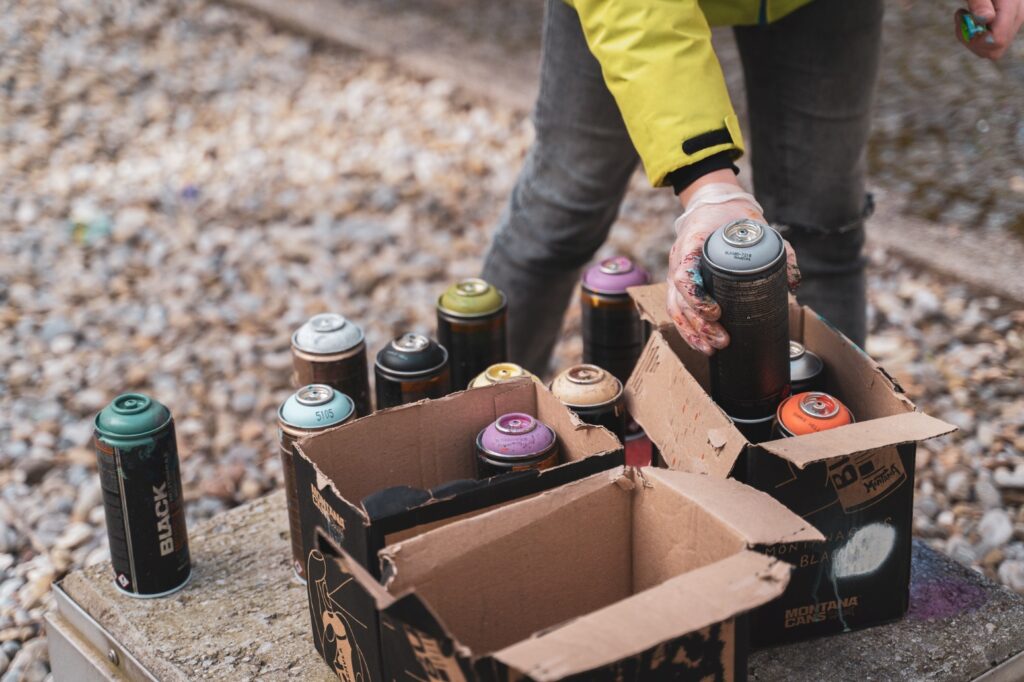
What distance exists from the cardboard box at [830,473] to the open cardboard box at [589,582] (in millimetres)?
86

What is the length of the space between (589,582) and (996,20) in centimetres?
145

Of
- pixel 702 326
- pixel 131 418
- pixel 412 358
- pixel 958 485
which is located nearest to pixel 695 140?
pixel 702 326

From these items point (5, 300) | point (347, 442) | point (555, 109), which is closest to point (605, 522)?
point (347, 442)

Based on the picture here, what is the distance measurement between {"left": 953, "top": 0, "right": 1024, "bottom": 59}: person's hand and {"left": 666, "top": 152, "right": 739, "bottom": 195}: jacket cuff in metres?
0.72

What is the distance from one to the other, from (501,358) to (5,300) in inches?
Result: 97.1

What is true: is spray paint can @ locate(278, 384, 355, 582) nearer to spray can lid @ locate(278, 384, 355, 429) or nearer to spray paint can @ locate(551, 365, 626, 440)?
spray can lid @ locate(278, 384, 355, 429)

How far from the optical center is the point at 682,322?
1.91m

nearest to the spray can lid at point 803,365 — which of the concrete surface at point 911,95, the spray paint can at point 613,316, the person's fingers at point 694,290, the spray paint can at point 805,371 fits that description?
the spray paint can at point 805,371

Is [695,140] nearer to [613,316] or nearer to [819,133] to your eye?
[613,316]

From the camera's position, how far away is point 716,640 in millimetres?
1556

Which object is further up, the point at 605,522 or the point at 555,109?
the point at 555,109

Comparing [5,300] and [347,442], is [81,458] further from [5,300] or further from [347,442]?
[347,442]

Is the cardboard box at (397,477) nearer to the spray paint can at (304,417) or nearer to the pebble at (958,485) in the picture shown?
the spray paint can at (304,417)

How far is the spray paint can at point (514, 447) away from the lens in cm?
192
